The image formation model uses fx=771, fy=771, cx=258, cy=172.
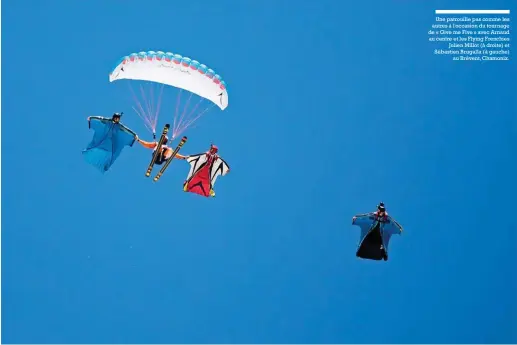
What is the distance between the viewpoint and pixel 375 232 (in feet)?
65.6

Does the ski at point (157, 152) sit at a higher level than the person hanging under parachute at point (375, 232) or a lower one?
higher

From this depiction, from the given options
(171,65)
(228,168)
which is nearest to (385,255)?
(228,168)

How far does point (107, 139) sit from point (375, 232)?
7300 millimetres

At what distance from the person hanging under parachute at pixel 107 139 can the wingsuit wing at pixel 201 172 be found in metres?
1.68

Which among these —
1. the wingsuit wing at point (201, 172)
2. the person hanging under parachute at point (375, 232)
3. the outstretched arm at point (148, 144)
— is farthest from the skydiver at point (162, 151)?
the person hanging under parachute at point (375, 232)

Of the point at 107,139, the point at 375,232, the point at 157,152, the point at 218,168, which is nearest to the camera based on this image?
the point at 157,152

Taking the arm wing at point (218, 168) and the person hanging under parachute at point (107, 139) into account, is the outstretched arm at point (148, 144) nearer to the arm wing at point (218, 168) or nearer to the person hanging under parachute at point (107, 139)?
the person hanging under parachute at point (107, 139)

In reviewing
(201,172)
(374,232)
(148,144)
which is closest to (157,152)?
(148,144)

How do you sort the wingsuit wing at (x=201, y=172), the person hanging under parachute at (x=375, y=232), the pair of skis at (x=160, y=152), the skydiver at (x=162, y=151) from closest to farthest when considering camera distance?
the pair of skis at (x=160, y=152)
the skydiver at (x=162, y=151)
the person hanging under parachute at (x=375, y=232)
the wingsuit wing at (x=201, y=172)

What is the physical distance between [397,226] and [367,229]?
2.53ft

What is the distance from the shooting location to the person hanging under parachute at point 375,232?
19859 millimetres

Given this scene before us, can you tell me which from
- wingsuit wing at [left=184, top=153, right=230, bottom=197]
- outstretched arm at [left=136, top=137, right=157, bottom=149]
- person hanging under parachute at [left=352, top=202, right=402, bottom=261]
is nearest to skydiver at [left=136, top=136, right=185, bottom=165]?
outstretched arm at [left=136, top=137, right=157, bottom=149]

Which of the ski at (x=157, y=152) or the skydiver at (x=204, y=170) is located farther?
the skydiver at (x=204, y=170)

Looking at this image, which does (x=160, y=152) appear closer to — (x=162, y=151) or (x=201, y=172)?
(x=162, y=151)
